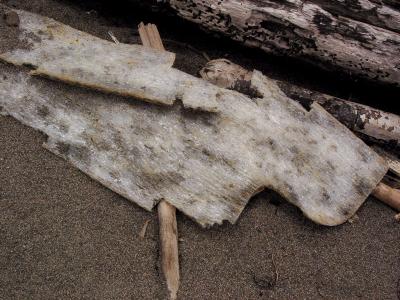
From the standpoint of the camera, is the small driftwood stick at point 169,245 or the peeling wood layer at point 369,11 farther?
the peeling wood layer at point 369,11

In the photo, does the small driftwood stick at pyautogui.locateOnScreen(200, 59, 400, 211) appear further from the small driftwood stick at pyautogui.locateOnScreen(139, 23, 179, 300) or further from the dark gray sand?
the small driftwood stick at pyautogui.locateOnScreen(139, 23, 179, 300)

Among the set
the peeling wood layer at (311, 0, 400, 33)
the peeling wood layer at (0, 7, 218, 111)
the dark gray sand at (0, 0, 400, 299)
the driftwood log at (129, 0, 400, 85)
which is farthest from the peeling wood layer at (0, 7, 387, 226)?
the peeling wood layer at (311, 0, 400, 33)

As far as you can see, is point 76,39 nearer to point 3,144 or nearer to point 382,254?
point 3,144

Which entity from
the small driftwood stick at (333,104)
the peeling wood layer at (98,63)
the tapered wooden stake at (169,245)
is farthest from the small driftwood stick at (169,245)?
the small driftwood stick at (333,104)

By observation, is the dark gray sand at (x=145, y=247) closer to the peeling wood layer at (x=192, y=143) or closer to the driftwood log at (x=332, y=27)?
the peeling wood layer at (x=192, y=143)

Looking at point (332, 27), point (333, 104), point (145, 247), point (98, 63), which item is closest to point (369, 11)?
point (332, 27)

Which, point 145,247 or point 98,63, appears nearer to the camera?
point 145,247

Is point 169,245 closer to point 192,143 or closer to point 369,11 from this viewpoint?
point 192,143
